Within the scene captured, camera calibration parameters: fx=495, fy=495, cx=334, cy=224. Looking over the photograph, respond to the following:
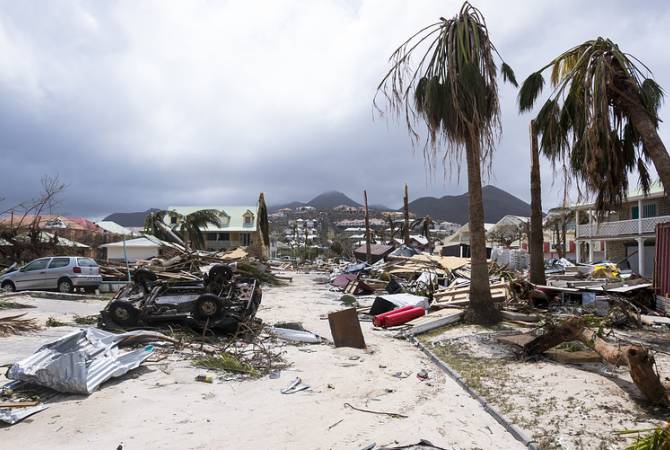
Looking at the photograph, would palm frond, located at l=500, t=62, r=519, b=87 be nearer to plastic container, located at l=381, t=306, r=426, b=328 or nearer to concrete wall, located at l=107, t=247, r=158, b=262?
plastic container, located at l=381, t=306, r=426, b=328

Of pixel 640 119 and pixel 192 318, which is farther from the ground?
pixel 640 119

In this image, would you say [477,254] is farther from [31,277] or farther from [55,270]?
[31,277]

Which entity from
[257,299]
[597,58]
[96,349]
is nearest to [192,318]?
[257,299]

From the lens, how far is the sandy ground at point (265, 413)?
4.82m

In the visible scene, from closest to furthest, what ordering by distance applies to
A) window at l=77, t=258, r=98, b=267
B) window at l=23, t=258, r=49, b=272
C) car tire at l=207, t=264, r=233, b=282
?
car tire at l=207, t=264, r=233, b=282 → window at l=23, t=258, r=49, b=272 → window at l=77, t=258, r=98, b=267

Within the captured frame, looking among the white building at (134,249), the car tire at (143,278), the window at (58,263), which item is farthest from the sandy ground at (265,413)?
the white building at (134,249)

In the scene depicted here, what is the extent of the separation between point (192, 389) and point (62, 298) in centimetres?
1342

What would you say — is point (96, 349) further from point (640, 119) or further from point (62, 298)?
point (62, 298)

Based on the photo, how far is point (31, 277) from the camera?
1870 cm

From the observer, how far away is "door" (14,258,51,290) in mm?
18641

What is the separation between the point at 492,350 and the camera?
29.9 feet

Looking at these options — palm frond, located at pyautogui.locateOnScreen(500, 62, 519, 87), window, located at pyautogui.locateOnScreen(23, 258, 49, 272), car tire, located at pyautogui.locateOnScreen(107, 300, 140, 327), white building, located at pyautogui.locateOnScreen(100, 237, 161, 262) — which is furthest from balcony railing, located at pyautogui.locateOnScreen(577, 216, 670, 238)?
white building, located at pyautogui.locateOnScreen(100, 237, 161, 262)

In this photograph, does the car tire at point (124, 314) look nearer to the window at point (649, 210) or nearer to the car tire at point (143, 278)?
A: the car tire at point (143, 278)

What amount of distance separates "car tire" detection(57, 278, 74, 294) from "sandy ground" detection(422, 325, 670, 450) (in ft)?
51.7
